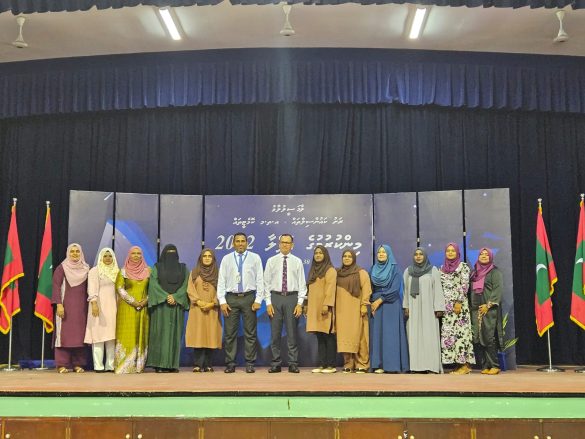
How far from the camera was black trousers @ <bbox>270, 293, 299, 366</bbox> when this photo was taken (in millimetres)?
6559

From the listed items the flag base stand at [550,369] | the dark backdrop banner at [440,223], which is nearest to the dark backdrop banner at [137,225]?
the dark backdrop banner at [440,223]

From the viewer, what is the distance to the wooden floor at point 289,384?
454 centimetres

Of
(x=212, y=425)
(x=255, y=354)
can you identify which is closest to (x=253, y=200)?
(x=255, y=354)

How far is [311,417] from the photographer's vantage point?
3.89m

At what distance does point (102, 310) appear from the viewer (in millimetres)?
6680

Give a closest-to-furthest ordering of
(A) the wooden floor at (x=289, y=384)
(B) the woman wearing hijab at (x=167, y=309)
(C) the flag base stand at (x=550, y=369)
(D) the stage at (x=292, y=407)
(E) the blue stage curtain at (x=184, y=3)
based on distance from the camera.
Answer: (D) the stage at (x=292, y=407) < (A) the wooden floor at (x=289, y=384) < (E) the blue stage curtain at (x=184, y=3) < (B) the woman wearing hijab at (x=167, y=309) < (C) the flag base stand at (x=550, y=369)

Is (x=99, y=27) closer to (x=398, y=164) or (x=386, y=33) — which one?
(x=386, y=33)

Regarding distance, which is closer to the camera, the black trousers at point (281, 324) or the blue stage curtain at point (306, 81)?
the black trousers at point (281, 324)

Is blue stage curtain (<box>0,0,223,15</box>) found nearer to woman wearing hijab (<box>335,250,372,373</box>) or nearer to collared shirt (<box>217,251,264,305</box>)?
collared shirt (<box>217,251,264,305</box>)

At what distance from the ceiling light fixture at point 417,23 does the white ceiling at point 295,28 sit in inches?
2.9

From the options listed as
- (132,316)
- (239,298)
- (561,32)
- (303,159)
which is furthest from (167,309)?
(561,32)

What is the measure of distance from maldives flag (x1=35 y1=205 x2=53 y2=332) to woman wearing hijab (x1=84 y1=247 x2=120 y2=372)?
0.61 m

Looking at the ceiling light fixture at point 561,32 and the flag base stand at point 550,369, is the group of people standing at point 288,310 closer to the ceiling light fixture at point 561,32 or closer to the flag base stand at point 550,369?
the flag base stand at point 550,369

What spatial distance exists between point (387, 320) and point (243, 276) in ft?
4.76
